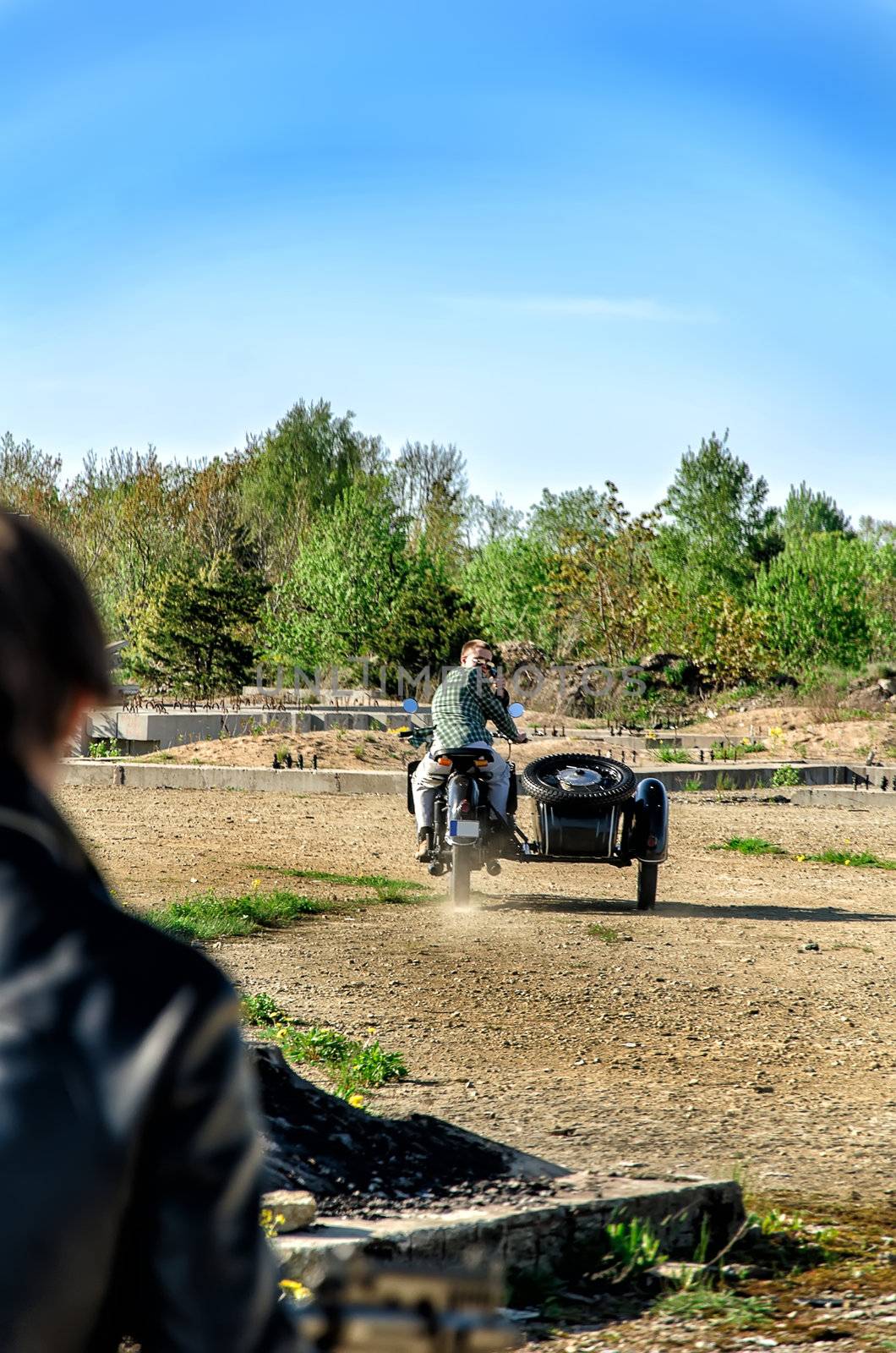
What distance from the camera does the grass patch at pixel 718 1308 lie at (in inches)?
136

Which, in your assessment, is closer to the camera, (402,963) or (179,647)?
(402,963)

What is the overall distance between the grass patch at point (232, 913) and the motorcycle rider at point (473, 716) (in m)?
1.30

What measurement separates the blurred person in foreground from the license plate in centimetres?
899

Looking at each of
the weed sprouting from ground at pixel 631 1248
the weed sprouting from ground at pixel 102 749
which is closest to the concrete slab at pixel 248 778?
the weed sprouting from ground at pixel 102 749

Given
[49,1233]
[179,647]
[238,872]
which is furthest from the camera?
[179,647]

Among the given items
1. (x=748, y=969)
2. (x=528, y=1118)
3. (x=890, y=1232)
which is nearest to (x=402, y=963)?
(x=748, y=969)

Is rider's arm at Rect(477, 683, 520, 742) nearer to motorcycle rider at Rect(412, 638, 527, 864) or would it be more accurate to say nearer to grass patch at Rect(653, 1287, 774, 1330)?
motorcycle rider at Rect(412, 638, 527, 864)

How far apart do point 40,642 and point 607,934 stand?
8416 mm

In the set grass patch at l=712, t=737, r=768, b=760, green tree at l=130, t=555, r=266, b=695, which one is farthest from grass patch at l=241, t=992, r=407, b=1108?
green tree at l=130, t=555, r=266, b=695

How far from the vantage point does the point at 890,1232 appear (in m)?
4.04

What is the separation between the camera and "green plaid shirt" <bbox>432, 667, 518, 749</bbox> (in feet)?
33.2

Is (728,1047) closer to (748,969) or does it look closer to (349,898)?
(748,969)

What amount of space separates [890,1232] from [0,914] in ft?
12.1

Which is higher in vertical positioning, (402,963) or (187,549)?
(187,549)
